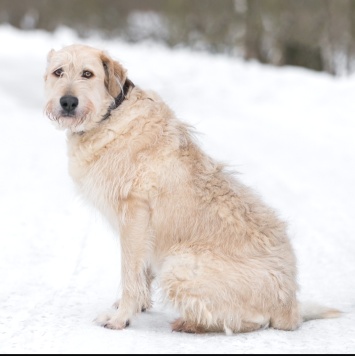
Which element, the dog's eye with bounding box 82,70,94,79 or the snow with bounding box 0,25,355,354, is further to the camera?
the dog's eye with bounding box 82,70,94,79

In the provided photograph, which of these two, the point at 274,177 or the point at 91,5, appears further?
the point at 91,5

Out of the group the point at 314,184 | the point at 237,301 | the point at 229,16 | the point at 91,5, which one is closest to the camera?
the point at 237,301

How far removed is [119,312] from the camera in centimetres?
533

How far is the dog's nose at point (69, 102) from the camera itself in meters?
5.39

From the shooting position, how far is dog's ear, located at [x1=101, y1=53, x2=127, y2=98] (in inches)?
222

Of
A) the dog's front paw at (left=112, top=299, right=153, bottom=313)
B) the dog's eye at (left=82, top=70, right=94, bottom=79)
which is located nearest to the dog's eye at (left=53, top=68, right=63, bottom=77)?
the dog's eye at (left=82, top=70, right=94, bottom=79)

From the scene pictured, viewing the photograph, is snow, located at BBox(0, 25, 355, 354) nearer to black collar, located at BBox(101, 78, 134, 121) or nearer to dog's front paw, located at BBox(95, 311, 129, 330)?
dog's front paw, located at BBox(95, 311, 129, 330)

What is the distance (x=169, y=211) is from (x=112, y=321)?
909 millimetres

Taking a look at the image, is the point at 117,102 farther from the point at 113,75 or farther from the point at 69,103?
the point at 69,103

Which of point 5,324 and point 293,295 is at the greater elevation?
point 293,295

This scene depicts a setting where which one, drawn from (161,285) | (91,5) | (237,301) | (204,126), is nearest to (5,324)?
(161,285)

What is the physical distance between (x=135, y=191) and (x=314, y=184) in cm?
551

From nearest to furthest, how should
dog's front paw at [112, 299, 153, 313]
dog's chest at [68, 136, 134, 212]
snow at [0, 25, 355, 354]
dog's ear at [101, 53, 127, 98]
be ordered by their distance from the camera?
snow at [0, 25, 355, 354], dog's chest at [68, 136, 134, 212], dog's ear at [101, 53, 127, 98], dog's front paw at [112, 299, 153, 313]

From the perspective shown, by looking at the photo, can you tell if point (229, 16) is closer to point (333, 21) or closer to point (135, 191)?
point (333, 21)
